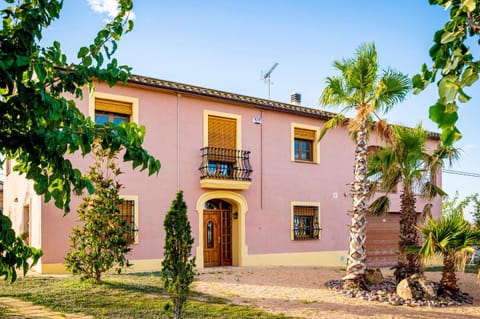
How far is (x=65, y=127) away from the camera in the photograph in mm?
2752

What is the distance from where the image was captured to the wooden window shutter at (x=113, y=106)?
13.9m

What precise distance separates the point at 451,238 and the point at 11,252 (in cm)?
914

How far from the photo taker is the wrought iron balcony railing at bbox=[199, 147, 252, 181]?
51.3ft

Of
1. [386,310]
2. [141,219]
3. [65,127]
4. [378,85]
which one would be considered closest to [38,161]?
[65,127]

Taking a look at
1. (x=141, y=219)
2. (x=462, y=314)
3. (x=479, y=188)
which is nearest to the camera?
(x=462, y=314)

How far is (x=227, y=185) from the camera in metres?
15.7

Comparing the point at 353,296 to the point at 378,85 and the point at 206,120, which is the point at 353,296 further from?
the point at 206,120

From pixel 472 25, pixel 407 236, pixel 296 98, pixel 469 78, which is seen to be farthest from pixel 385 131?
pixel 469 78

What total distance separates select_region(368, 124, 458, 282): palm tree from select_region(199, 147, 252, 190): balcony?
550 centimetres

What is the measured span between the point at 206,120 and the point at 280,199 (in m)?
4.37

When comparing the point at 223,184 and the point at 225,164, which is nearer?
the point at 223,184

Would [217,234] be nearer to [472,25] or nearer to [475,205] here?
[472,25]

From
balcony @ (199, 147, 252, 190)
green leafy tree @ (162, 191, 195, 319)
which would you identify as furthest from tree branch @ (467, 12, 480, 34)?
balcony @ (199, 147, 252, 190)

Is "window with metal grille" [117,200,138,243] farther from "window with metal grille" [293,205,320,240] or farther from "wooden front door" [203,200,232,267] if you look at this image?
"window with metal grille" [293,205,320,240]
